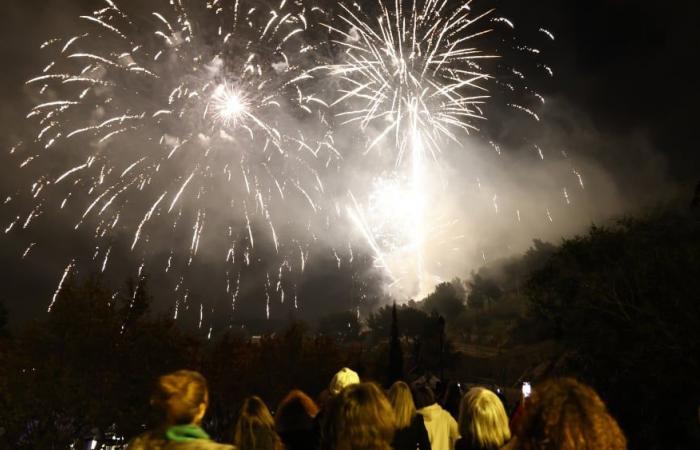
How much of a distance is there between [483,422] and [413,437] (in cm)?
82

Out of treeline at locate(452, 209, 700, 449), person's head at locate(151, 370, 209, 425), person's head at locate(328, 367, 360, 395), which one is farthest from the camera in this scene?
treeline at locate(452, 209, 700, 449)

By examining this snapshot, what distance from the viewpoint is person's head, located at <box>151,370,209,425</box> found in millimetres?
2500

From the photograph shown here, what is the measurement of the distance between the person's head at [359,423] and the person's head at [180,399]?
79 centimetres

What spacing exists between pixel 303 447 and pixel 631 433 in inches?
827

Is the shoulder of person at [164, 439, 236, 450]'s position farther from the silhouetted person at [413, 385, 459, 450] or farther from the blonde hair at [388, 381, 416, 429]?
the silhouetted person at [413, 385, 459, 450]

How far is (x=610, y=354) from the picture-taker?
20.7 metres

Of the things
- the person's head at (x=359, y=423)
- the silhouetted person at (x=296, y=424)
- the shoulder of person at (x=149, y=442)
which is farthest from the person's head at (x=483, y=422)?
the shoulder of person at (x=149, y=442)

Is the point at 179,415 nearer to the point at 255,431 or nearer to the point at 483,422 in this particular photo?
the point at 255,431

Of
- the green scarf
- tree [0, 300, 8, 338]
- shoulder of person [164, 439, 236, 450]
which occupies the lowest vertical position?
shoulder of person [164, 439, 236, 450]

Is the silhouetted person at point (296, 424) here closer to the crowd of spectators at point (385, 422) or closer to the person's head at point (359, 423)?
the crowd of spectators at point (385, 422)

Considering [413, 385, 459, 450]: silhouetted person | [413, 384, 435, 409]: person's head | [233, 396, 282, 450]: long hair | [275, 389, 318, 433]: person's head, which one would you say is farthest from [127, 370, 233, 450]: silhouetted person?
[413, 384, 435, 409]: person's head

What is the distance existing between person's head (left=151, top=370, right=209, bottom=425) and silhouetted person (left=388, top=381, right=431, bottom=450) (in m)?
2.02

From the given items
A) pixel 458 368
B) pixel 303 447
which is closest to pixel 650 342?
pixel 303 447

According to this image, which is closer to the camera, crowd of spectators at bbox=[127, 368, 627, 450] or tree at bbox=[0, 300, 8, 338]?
crowd of spectators at bbox=[127, 368, 627, 450]
